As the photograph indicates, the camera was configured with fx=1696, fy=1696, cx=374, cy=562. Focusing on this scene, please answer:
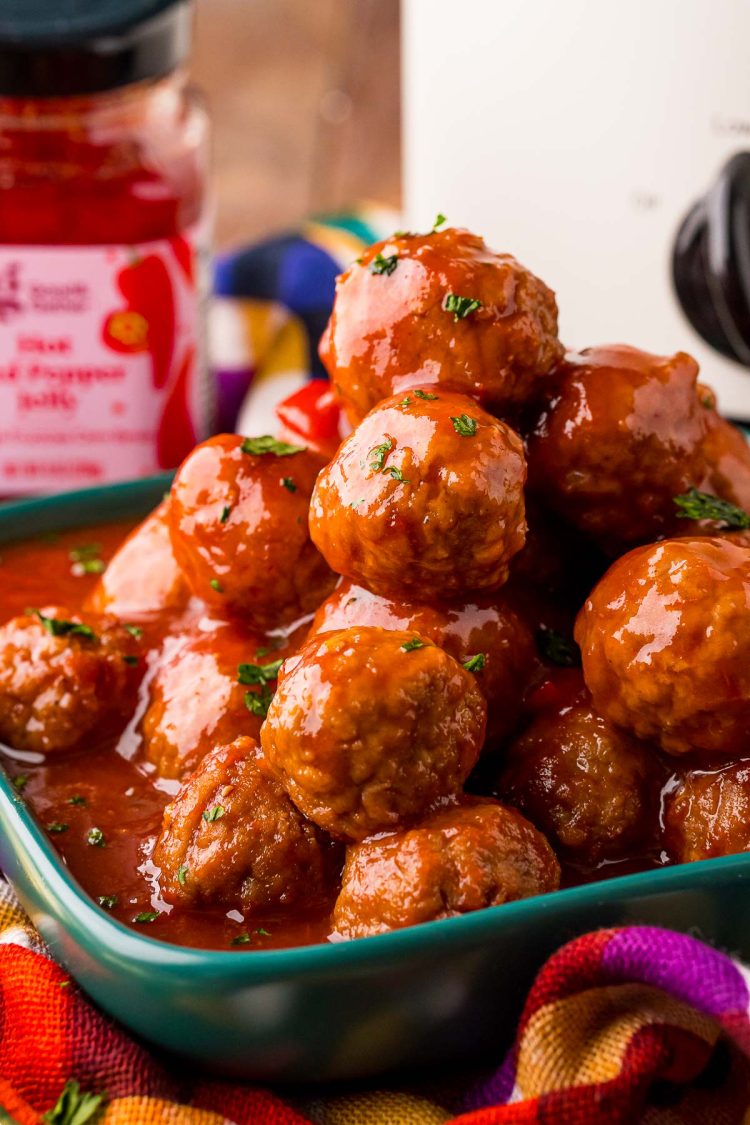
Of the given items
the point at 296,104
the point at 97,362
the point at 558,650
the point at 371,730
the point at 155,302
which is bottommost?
the point at 296,104

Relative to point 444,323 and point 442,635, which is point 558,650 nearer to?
point 442,635

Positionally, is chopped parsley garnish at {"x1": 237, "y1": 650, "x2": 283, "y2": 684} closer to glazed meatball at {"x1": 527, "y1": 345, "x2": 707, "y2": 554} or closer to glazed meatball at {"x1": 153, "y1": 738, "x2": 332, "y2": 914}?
glazed meatball at {"x1": 153, "y1": 738, "x2": 332, "y2": 914}

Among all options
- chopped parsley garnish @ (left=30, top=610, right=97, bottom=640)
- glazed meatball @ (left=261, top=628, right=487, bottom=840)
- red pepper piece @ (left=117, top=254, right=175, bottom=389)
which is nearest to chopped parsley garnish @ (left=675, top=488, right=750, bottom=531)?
glazed meatball @ (left=261, top=628, right=487, bottom=840)

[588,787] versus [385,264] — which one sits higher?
[385,264]

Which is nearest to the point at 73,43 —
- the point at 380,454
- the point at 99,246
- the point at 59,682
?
the point at 99,246

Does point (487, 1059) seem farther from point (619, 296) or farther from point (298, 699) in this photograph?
point (619, 296)

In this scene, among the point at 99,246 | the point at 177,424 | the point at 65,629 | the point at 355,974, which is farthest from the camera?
the point at 177,424

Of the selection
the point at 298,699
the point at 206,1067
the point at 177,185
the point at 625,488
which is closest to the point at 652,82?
the point at 177,185

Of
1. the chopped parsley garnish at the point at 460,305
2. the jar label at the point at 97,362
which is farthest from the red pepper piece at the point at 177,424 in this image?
the chopped parsley garnish at the point at 460,305

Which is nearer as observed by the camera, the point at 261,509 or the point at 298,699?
the point at 298,699
